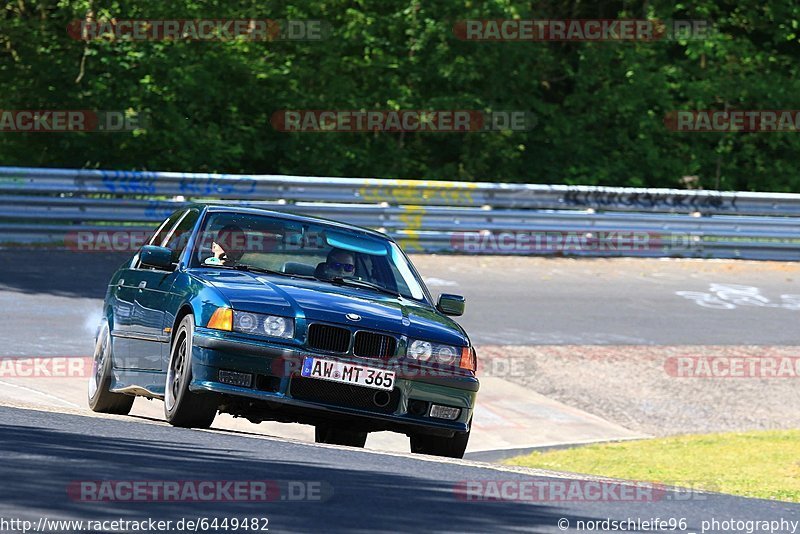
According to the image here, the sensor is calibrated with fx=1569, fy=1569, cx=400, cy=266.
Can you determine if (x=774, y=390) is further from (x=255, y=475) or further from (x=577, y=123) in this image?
(x=577, y=123)

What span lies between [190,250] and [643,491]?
12.4 ft

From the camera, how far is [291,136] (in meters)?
26.2

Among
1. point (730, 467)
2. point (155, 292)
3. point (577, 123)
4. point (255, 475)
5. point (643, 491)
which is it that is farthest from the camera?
point (577, 123)

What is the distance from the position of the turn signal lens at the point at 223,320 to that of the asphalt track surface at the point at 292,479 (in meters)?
0.63

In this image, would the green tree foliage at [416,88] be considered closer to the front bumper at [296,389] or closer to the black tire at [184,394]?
the black tire at [184,394]

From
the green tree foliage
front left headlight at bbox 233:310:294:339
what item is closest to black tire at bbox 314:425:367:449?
front left headlight at bbox 233:310:294:339

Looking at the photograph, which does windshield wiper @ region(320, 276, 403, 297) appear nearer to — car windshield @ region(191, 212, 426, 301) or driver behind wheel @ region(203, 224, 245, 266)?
car windshield @ region(191, 212, 426, 301)

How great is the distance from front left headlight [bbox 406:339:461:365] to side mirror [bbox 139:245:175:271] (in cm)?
178

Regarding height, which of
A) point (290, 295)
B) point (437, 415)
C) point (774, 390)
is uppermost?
point (290, 295)

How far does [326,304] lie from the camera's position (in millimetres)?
9352

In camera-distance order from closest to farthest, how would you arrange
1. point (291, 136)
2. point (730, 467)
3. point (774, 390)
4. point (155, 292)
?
point (155, 292), point (730, 467), point (774, 390), point (291, 136)

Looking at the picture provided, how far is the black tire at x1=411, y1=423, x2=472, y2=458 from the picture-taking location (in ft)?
32.4

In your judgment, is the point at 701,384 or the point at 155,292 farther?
Result: the point at 701,384

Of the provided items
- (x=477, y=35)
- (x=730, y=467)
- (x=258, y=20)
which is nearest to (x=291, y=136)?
(x=258, y=20)
